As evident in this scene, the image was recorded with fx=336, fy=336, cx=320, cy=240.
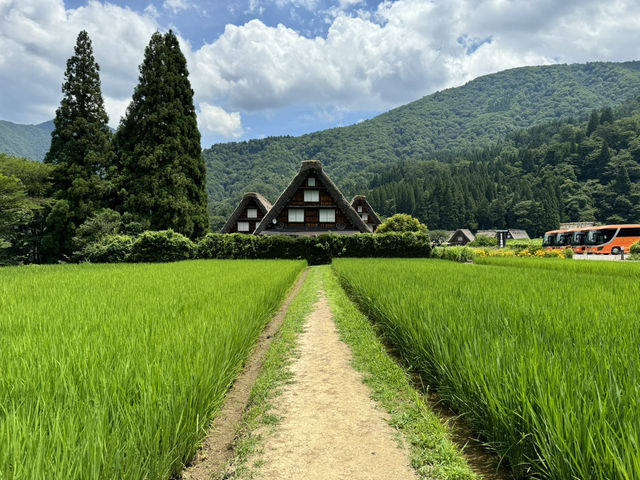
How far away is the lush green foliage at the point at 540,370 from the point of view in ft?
4.07

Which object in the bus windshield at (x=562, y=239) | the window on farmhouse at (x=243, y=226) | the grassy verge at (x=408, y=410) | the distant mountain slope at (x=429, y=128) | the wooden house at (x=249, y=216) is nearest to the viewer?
the grassy verge at (x=408, y=410)

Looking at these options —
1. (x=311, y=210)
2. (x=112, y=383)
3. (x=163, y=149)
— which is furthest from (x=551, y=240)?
(x=112, y=383)

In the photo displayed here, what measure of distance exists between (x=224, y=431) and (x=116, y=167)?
23260 millimetres

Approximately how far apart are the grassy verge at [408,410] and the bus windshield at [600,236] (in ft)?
90.9

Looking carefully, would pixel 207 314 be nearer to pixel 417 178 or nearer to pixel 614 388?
pixel 614 388

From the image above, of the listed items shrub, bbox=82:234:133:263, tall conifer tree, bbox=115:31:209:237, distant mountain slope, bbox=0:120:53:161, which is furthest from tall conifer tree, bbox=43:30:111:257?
distant mountain slope, bbox=0:120:53:161

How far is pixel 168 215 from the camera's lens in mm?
20469

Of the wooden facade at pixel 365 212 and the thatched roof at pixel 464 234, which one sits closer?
the wooden facade at pixel 365 212

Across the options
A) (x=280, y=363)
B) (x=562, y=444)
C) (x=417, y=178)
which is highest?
(x=417, y=178)

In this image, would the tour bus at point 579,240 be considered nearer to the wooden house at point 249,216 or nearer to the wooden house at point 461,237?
the wooden house at point 249,216

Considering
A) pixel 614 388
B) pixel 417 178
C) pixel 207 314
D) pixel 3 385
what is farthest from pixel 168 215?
pixel 417 178

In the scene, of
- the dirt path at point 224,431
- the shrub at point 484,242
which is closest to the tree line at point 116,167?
the dirt path at point 224,431

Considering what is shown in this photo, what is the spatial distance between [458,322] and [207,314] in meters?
2.44

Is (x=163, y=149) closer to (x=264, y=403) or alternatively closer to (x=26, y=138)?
(x=264, y=403)
